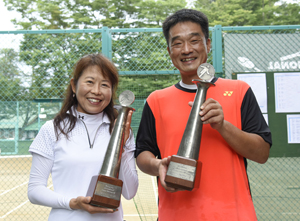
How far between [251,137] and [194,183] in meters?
0.43

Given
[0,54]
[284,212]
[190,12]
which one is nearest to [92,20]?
[0,54]

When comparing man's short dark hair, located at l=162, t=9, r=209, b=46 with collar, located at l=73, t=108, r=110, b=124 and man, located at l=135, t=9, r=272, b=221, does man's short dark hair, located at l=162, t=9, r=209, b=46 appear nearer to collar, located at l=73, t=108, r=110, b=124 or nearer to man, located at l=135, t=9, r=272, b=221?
man, located at l=135, t=9, r=272, b=221

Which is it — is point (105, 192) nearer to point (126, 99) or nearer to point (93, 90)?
point (126, 99)

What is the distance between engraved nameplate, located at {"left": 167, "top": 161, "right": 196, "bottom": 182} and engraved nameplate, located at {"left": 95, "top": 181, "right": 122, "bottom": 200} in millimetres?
295

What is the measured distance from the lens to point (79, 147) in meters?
1.64

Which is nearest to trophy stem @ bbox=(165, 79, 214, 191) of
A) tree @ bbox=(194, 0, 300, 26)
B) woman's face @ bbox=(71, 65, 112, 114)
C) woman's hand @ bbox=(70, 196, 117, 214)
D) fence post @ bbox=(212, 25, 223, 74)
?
woman's hand @ bbox=(70, 196, 117, 214)

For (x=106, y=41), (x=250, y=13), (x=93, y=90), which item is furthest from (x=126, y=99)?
(x=250, y=13)

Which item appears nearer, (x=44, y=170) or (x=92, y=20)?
(x=44, y=170)

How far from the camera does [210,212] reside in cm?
137

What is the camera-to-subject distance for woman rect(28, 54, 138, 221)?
1550mm

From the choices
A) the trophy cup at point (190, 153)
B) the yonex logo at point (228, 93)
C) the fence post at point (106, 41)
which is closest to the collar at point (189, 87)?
the yonex logo at point (228, 93)

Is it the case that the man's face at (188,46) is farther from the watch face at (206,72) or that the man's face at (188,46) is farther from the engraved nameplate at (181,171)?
the engraved nameplate at (181,171)

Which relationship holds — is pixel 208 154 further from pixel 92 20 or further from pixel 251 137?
pixel 92 20

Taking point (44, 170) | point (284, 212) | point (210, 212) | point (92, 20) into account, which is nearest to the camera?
point (210, 212)
